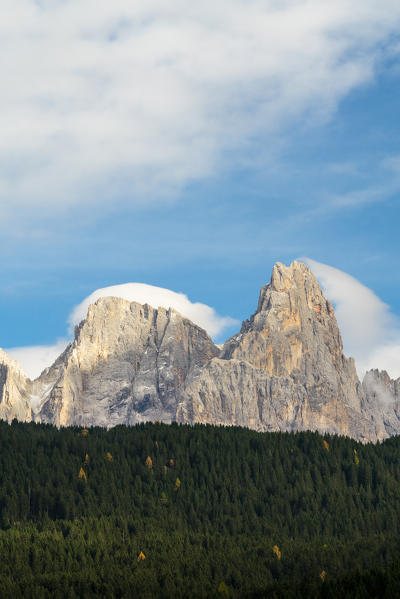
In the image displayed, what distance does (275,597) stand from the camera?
198875 millimetres

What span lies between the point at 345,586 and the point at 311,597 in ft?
31.0

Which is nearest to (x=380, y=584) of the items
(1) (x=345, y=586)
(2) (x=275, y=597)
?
(1) (x=345, y=586)

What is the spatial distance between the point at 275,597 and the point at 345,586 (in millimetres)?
15403

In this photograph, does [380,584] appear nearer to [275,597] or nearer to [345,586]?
[345,586]

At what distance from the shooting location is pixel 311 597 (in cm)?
19412

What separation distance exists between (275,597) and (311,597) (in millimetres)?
8790

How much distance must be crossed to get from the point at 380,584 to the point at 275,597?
23308mm

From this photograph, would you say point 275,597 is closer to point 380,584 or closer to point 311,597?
point 311,597

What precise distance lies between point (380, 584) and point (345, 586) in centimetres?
1072

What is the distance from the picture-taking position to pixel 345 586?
199125mm

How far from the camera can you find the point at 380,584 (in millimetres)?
190750

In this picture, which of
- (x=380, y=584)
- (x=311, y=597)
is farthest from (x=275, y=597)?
(x=380, y=584)
